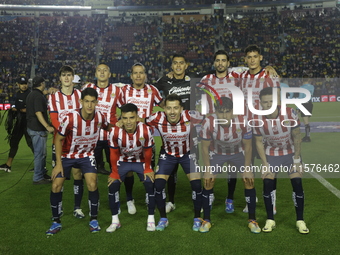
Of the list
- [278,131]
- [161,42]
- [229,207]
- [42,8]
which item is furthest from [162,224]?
[42,8]

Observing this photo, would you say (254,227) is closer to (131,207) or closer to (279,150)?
(279,150)

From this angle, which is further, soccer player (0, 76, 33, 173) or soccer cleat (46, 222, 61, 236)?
soccer player (0, 76, 33, 173)

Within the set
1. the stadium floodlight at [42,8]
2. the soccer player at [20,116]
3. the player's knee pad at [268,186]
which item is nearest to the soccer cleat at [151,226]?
the player's knee pad at [268,186]

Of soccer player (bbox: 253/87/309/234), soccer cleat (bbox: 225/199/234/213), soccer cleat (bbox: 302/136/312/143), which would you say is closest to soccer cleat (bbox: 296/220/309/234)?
soccer player (bbox: 253/87/309/234)

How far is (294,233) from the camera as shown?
4.65 meters

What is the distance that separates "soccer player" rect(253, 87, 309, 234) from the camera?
15.4ft

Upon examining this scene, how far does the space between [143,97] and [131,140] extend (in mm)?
1180

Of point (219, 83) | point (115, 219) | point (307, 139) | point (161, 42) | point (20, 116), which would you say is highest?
point (161, 42)

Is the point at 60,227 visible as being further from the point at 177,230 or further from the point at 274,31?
the point at 274,31

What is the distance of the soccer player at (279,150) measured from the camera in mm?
4699

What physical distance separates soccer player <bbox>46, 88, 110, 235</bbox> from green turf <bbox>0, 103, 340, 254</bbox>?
1.01ft

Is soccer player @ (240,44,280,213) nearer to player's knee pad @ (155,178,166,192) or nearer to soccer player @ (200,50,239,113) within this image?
soccer player @ (200,50,239,113)

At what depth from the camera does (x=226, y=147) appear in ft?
16.4

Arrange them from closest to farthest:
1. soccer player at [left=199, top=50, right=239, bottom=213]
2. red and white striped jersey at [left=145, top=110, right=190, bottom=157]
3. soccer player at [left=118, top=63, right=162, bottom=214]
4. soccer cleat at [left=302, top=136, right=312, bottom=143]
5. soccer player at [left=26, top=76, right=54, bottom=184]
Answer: red and white striped jersey at [left=145, top=110, right=190, bottom=157] → soccer player at [left=199, top=50, right=239, bottom=213] → soccer player at [left=118, top=63, right=162, bottom=214] → soccer player at [left=26, top=76, right=54, bottom=184] → soccer cleat at [left=302, top=136, right=312, bottom=143]
